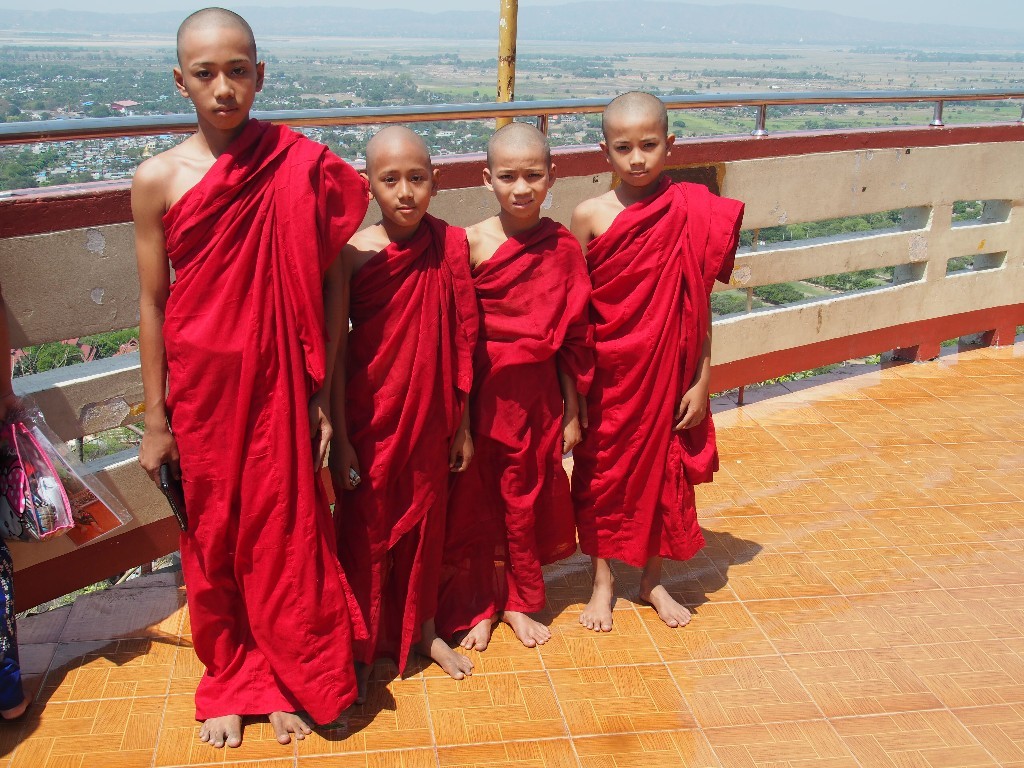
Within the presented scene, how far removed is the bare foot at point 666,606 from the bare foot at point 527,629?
Result: 16.4 inches

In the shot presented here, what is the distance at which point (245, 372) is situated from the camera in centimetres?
256

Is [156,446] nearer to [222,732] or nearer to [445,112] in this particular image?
[222,732]

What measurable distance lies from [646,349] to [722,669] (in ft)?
3.48

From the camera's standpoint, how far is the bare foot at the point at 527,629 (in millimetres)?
3320

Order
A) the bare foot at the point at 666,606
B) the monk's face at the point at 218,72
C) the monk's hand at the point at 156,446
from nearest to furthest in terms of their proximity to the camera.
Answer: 1. the monk's face at the point at 218,72
2. the monk's hand at the point at 156,446
3. the bare foot at the point at 666,606

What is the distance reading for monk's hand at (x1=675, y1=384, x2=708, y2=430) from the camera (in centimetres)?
337

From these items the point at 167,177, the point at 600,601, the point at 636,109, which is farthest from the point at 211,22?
the point at 600,601

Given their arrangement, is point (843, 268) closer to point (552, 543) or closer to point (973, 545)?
point (973, 545)

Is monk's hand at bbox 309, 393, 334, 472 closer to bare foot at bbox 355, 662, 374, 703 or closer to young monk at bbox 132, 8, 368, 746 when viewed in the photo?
young monk at bbox 132, 8, 368, 746

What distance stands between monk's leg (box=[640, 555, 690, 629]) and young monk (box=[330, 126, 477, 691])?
0.78 meters

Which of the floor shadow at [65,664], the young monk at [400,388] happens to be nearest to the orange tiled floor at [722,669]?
the floor shadow at [65,664]

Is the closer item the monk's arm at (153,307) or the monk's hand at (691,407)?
the monk's arm at (153,307)

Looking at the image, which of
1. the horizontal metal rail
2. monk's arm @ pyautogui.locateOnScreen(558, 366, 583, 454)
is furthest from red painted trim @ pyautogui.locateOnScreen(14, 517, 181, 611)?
monk's arm @ pyautogui.locateOnScreen(558, 366, 583, 454)

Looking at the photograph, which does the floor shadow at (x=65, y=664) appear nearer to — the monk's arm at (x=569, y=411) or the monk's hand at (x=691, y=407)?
the monk's arm at (x=569, y=411)
